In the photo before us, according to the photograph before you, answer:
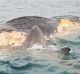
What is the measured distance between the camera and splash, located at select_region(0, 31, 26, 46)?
11.6 metres

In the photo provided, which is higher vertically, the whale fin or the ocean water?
the whale fin

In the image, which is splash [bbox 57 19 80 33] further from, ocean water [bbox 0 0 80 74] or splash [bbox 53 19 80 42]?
ocean water [bbox 0 0 80 74]

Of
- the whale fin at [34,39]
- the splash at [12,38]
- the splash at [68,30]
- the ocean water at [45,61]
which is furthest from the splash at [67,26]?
the whale fin at [34,39]

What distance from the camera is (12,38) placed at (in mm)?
12156

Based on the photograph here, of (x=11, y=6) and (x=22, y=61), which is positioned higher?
(x=11, y=6)

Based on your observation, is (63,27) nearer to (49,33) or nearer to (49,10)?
(49,33)

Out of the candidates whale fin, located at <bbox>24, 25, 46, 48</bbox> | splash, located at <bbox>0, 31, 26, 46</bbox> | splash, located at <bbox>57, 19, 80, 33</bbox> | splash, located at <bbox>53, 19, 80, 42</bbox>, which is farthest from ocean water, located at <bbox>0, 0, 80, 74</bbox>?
splash, located at <bbox>0, 31, 26, 46</bbox>

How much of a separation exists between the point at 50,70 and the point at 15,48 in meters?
2.36

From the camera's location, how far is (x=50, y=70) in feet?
29.1

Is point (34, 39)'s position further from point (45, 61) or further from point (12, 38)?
point (12, 38)

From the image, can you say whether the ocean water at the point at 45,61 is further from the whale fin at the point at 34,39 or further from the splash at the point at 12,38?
the splash at the point at 12,38

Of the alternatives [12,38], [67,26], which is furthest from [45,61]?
[67,26]

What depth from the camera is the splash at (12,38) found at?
1160 cm

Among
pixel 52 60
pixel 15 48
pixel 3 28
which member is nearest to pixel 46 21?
pixel 3 28
